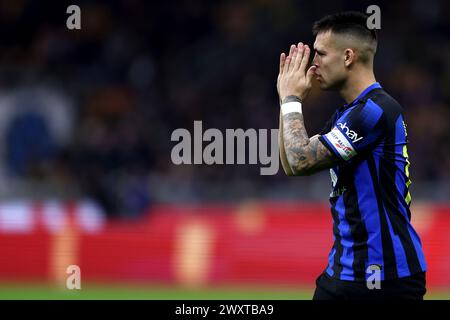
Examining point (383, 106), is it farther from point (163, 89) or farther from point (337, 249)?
point (163, 89)

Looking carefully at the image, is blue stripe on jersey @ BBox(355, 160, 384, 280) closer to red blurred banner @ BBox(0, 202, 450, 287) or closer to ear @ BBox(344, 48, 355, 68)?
ear @ BBox(344, 48, 355, 68)

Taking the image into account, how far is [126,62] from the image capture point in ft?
53.6

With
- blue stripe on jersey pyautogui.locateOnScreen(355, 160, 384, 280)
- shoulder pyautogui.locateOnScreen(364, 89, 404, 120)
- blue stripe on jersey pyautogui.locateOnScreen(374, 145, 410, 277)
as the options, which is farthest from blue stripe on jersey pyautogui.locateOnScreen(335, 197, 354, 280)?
shoulder pyautogui.locateOnScreen(364, 89, 404, 120)

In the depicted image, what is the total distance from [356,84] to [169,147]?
9.82 meters

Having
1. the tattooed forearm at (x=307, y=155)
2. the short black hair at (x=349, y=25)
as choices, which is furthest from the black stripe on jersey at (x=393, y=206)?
the short black hair at (x=349, y=25)

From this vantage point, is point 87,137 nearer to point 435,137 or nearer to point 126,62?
point 126,62

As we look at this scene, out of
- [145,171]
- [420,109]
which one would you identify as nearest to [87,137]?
[145,171]

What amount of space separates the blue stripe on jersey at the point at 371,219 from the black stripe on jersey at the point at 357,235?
0.02 m

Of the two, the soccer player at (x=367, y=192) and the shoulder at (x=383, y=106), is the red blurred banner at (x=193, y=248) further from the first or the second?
the shoulder at (x=383, y=106)

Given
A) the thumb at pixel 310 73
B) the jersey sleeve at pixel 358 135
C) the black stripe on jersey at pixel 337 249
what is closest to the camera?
the jersey sleeve at pixel 358 135

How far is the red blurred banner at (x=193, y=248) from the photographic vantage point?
1093cm

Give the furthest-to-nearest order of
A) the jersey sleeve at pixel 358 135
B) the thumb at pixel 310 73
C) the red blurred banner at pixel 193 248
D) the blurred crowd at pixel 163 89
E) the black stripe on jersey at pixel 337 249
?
the blurred crowd at pixel 163 89
the red blurred banner at pixel 193 248
the thumb at pixel 310 73
the black stripe on jersey at pixel 337 249
the jersey sleeve at pixel 358 135

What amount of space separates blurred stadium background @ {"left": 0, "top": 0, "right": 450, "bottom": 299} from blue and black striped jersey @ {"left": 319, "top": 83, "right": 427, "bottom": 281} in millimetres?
5519

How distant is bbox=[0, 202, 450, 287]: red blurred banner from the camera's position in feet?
35.9
